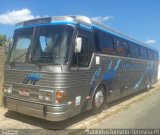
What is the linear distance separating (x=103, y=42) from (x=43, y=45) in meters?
2.66

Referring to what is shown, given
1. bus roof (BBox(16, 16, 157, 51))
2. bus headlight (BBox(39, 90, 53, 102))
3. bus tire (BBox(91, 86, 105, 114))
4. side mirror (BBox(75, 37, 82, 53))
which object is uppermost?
bus roof (BBox(16, 16, 157, 51))

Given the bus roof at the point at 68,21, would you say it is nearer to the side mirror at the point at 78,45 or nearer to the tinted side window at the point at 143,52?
the side mirror at the point at 78,45

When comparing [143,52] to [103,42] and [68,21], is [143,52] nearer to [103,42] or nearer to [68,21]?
[103,42]

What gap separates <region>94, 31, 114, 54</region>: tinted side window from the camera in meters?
8.60

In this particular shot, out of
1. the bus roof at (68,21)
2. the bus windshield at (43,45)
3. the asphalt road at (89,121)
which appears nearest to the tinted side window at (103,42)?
the bus roof at (68,21)

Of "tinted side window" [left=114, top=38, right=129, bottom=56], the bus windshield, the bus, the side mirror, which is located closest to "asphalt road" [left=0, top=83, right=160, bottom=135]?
the bus

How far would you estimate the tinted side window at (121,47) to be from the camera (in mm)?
10484

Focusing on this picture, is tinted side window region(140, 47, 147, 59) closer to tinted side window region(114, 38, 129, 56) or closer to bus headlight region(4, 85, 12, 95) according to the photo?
tinted side window region(114, 38, 129, 56)

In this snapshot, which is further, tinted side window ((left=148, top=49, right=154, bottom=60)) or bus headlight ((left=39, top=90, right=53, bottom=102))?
tinted side window ((left=148, top=49, right=154, bottom=60))

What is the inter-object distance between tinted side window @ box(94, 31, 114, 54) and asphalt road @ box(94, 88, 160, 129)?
2344 mm

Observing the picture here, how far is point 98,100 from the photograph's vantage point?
8.83 metres

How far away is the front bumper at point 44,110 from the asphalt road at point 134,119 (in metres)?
1.30

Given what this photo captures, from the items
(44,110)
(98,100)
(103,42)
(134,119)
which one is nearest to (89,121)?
(98,100)

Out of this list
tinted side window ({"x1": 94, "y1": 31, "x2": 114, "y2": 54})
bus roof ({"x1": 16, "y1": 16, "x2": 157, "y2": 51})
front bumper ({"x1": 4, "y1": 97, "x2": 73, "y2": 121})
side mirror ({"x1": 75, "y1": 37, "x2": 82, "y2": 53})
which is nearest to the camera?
front bumper ({"x1": 4, "y1": 97, "x2": 73, "y2": 121})
